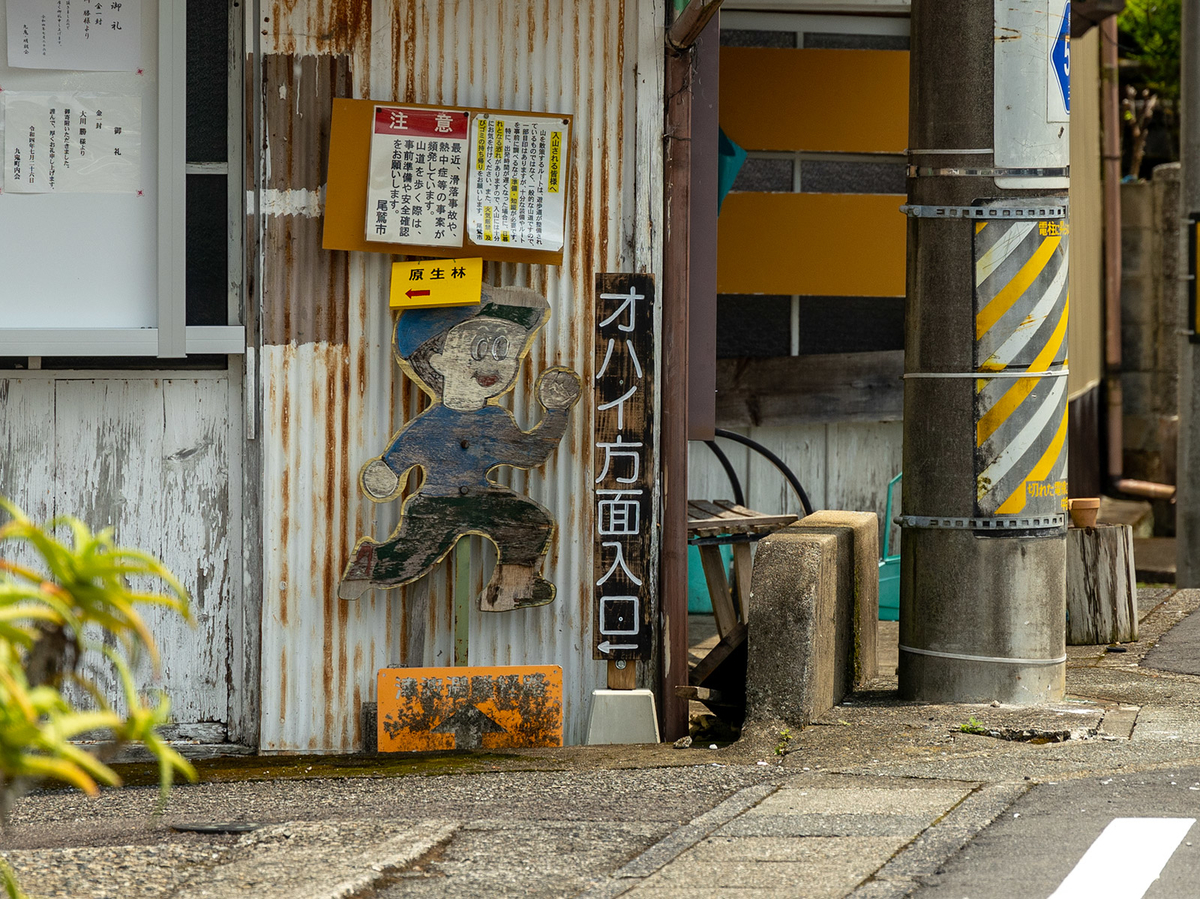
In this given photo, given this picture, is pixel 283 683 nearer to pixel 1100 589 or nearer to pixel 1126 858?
pixel 1126 858

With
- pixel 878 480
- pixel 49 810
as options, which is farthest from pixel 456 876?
pixel 878 480

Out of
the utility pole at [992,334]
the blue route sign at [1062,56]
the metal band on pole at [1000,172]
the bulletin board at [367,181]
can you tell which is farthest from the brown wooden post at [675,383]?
the blue route sign at [1062,56]

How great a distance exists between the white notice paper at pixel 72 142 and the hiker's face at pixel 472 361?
5.07 ft

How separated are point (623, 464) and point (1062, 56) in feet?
8.57

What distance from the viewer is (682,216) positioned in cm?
629

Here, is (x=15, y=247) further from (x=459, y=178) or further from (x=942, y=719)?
(x=942, y=719)

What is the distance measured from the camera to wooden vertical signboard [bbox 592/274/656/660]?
6250 millimetres

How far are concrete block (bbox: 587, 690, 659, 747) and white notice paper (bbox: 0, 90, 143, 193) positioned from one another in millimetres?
3076

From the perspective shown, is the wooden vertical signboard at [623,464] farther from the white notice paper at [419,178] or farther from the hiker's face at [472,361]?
the white notice paper at [419,178]

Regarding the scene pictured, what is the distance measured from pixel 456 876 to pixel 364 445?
245 cm

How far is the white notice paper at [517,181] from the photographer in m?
6.12

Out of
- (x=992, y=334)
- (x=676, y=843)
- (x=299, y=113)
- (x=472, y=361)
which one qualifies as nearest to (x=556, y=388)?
(x=472, y=361)

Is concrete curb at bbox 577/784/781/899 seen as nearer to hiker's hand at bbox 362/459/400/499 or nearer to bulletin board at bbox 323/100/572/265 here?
hiker's hand at bbox 362/459/400/499

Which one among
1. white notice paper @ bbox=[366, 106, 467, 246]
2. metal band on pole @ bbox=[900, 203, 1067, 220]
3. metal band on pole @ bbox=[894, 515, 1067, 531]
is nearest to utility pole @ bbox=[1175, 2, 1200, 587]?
metal band on pole @ bbox=[900, 203, 1067, 220]
